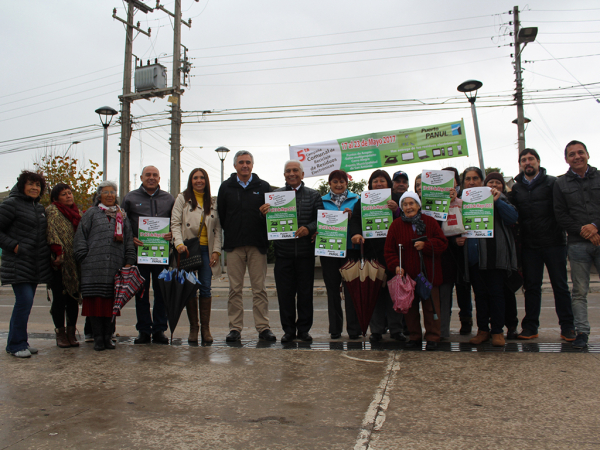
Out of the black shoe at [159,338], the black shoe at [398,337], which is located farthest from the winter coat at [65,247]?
the black shoe at [398,337]

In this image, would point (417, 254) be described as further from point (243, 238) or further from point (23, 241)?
point (23, 241)

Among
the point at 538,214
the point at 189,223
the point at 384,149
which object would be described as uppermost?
the point at 384,149

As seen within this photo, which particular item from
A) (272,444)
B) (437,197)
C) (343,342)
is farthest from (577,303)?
(272,444)

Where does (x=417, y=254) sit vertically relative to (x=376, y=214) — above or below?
below

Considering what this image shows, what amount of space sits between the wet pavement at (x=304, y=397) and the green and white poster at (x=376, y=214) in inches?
49.4

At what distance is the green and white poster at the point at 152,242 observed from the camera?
5.50m

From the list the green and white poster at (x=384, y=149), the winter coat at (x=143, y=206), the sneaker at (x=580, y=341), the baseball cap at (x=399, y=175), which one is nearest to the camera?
the sneaker at (x=580, y=341)

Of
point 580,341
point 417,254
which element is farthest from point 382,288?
point 580,341

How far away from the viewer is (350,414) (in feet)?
9.86

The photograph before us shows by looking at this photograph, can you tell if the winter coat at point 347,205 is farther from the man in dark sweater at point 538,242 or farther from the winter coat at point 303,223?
the man in dark sweater at point 538,242

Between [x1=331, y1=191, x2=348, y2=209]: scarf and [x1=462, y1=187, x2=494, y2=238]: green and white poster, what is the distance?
4.33 feet

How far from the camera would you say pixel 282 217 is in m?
5.46

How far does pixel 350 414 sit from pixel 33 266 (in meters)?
3.67

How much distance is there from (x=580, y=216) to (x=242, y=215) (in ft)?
11.9
